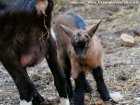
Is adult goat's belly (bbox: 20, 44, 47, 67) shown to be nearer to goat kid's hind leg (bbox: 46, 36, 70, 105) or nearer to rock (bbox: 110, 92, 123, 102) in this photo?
goat kid's hind leg (bbox: 46, 36, 70, 105)

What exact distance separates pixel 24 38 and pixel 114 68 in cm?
218

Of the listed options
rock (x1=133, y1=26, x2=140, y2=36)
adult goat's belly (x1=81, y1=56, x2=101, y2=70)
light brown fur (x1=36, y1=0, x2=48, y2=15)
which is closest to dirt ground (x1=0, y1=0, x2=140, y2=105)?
rock (x1=133, y1=26, x2=140, y2=36)

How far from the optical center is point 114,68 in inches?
292

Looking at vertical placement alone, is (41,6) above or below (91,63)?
above

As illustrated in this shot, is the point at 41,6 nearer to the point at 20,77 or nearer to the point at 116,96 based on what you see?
the point at 20,77

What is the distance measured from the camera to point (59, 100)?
21.0 ft

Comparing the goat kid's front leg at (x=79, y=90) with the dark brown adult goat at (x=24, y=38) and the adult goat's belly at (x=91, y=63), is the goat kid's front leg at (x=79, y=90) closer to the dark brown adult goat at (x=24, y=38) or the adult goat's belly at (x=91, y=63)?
the adult goat's belly at (x=91, y=63)

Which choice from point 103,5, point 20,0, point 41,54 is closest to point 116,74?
point 41,54

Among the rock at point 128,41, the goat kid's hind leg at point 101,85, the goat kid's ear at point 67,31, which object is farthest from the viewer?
Result: the rock at point 128,41

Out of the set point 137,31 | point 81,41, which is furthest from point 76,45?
point 137,31

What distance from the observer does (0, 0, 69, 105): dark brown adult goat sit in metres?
5.39

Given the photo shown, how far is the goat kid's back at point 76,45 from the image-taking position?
5.79 meters

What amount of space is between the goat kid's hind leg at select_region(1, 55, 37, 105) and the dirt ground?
0.80 metres

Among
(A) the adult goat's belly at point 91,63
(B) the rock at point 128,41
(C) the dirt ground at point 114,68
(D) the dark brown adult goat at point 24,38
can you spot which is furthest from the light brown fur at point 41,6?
(B) the rock at point 128,41
